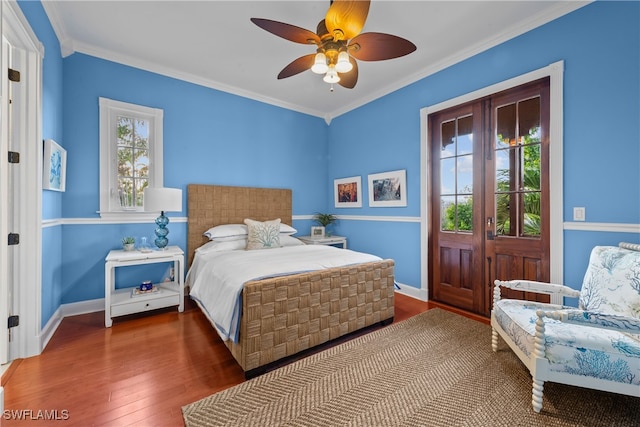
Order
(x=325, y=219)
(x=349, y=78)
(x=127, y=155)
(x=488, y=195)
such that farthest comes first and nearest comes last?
(x=325, y=219), (x=127, y=155), (x=488, y=195), (x=349, y=78)

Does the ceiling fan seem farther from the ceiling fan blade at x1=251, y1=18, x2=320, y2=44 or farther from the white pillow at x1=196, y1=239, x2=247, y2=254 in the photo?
the white pillow at x1=196, y1=239, x2=247, y2=254

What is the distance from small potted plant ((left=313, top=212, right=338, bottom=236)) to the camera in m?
4.78

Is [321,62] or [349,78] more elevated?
[349,78]

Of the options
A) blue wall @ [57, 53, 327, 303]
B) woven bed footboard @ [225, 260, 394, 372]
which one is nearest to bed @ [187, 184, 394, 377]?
woven bed footboard @ [225, 260, 394, 372]

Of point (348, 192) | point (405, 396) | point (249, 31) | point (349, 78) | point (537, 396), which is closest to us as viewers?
point (537, 396)

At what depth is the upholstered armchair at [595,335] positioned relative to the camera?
1411mm

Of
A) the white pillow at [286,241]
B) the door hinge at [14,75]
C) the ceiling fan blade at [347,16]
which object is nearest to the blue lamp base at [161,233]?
the white pillow at [286,241]

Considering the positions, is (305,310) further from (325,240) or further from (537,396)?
(325,240)

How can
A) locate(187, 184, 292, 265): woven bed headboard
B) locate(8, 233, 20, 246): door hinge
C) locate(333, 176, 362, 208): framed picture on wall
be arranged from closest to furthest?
locate(8, 233, 20, 246): door hinge → locate(187, 184, 292, 265): woven bed headboard → locate(333, 176, 362, 208): framed picture on wall

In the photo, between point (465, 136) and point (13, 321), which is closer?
point (13, 321)

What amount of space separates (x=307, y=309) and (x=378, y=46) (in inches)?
82.8

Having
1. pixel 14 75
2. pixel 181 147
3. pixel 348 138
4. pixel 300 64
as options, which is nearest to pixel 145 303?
pixel 181 147

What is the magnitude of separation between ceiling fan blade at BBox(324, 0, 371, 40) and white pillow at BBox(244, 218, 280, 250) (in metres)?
2.29

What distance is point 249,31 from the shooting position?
2.68 meters
